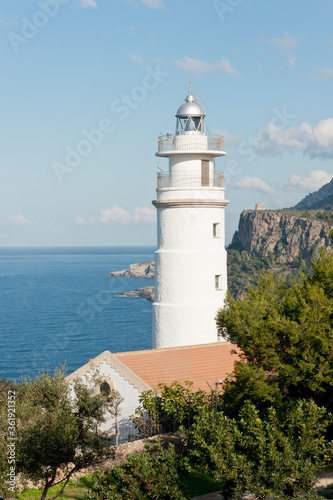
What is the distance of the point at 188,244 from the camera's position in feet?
72.7

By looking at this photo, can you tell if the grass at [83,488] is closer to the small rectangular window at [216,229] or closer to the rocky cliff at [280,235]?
the small rectangular window at [216,229]

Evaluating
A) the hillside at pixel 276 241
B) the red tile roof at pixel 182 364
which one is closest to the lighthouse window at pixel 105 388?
the red tile roof at pixel 182 364

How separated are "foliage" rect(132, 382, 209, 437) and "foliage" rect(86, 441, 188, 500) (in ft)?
13.5

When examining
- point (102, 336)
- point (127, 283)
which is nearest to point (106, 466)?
point (102, 336)

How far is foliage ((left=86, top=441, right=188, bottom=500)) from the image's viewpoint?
1146cm

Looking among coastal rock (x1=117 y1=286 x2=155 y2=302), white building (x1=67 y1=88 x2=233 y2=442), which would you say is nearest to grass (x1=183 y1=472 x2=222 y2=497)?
white building (x1=67 y1=88 x2=233 y2=442)

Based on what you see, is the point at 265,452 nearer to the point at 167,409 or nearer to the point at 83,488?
the point at 167,409

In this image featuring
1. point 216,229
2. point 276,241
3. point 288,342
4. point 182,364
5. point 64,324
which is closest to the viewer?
point 288,342

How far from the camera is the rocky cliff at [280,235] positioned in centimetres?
14838

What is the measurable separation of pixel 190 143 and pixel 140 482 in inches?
550

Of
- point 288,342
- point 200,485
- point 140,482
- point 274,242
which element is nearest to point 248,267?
point 274,242

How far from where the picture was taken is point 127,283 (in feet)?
563

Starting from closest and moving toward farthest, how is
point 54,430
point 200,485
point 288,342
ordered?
point 54,430, point 288,342, point 200,485

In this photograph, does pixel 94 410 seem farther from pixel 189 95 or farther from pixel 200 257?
pixel 189 95
